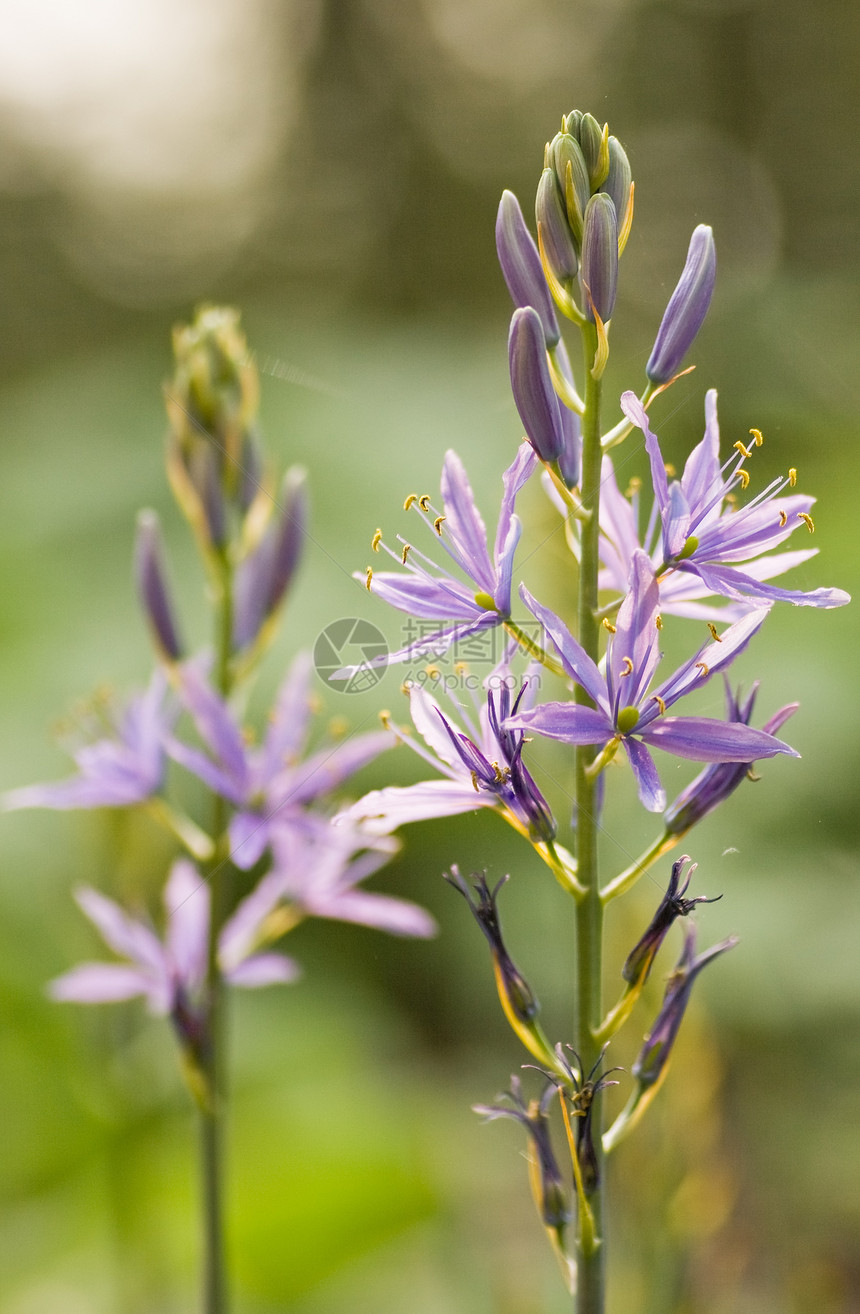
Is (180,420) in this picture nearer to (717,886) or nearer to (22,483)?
(717,886)

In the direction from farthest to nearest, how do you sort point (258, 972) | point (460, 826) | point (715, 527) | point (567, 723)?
point (460, 826) → point (258, 972) → point (715, 527) → point (567, 723)

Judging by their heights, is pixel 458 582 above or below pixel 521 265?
below

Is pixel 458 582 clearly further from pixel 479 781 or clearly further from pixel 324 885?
pixel 324 885

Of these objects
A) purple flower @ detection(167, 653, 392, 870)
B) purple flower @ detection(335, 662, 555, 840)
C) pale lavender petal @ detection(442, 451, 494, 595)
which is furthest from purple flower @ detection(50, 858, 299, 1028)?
pale lavender petal @ detection(442, 451, 494, 595)

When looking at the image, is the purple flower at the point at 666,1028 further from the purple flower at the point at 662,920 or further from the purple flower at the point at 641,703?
the purple flower at the point at 641,703

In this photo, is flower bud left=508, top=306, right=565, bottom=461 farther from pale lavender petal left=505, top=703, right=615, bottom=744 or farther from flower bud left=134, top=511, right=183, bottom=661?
flower bud left=134, top=511, right=183, bottom=661

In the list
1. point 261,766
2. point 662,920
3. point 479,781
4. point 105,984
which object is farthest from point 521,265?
point 105,984

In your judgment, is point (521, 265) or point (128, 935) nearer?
point (521, 265)

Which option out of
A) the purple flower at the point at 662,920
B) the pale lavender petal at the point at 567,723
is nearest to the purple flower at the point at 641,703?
the pale lavender petal at the point at 567,723
